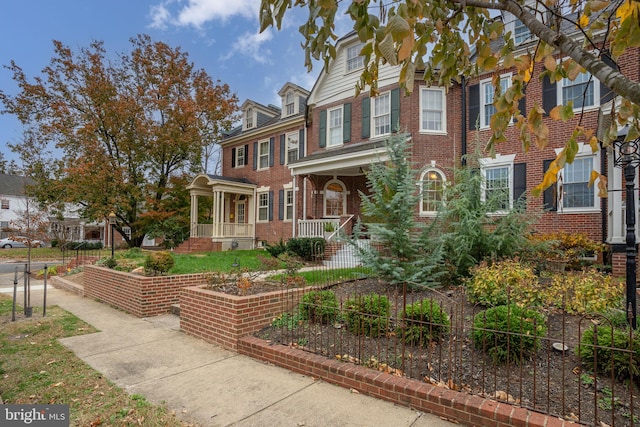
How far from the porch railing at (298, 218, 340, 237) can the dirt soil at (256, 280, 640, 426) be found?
884 cm

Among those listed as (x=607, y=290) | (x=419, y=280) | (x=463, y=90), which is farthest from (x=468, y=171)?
(x=463, y=90)

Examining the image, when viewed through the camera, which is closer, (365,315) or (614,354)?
(614,354)

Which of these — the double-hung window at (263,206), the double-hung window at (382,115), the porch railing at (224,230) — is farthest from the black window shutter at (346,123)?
the porch railing at (224,230)

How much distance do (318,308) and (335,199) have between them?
457 inches

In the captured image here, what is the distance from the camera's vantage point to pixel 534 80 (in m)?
11.9

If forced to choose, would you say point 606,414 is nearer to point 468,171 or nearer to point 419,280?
point 419,280

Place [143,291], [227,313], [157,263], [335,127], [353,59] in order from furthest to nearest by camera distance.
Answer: [335,127], [353,59], [157,263], [143,291], [227,313]

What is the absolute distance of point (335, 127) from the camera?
16.0 metres

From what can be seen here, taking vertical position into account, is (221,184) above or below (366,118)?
below

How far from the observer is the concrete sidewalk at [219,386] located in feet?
10.5

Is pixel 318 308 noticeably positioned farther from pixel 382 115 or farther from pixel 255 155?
pixel 255 155

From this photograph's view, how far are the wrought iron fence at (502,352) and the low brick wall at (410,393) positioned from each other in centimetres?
17

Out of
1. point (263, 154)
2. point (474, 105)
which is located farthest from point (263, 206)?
point (474, 105)

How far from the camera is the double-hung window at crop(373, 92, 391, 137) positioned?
45.6 ft
